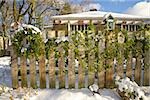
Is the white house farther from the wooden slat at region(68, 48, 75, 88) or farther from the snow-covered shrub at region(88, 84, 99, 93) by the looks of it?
the snow-covered shrub at region(88, 84, 99, 93)

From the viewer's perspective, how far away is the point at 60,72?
12.2ft

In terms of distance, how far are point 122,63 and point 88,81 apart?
579 mm

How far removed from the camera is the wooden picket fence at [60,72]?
3711 mm

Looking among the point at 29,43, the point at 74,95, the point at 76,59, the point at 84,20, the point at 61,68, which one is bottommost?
the point at 74,95

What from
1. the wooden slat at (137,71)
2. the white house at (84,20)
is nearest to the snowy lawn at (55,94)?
the wooden slat at (137,71)

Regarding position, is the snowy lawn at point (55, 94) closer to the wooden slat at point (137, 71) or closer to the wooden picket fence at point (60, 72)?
the wooden picket fence at point (60, 72)

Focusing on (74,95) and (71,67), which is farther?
(71,67)

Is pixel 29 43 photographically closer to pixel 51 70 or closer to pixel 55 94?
pixel 51 70

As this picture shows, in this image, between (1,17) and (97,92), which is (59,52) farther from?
(1,17)

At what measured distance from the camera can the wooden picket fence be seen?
3711 millimetres

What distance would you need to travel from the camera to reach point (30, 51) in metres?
3.68

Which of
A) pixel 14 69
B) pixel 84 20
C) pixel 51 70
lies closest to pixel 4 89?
pixel 14 69

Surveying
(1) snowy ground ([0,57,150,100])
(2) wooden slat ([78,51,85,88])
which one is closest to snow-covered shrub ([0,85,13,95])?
(1) snowy ground ([0,57,150,100])

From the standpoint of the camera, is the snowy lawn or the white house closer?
the snowy lawn
